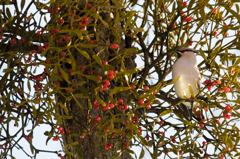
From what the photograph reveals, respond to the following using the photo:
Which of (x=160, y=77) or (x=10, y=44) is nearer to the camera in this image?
(x=10, y=44)

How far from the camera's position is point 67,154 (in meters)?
0.82

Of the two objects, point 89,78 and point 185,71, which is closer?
point 89,78

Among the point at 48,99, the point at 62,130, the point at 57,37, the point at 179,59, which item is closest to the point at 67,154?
the point at 62,130

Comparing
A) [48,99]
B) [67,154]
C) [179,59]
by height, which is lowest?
[67,154]

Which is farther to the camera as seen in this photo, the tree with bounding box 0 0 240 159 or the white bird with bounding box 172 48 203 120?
the white bird with bounding box 172 48 203 120

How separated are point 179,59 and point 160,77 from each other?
76 mm

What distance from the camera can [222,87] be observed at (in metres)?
0.79

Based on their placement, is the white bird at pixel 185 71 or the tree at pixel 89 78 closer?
the tree at pixel 89 78

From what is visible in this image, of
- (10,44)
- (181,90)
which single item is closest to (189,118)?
(181,90)

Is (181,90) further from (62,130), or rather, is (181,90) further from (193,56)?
(62,130)

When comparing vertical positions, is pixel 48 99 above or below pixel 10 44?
below

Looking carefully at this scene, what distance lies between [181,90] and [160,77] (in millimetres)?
74

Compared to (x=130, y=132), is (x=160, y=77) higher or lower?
higher

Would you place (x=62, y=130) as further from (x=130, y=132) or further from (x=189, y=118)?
(x=189, y=118)
